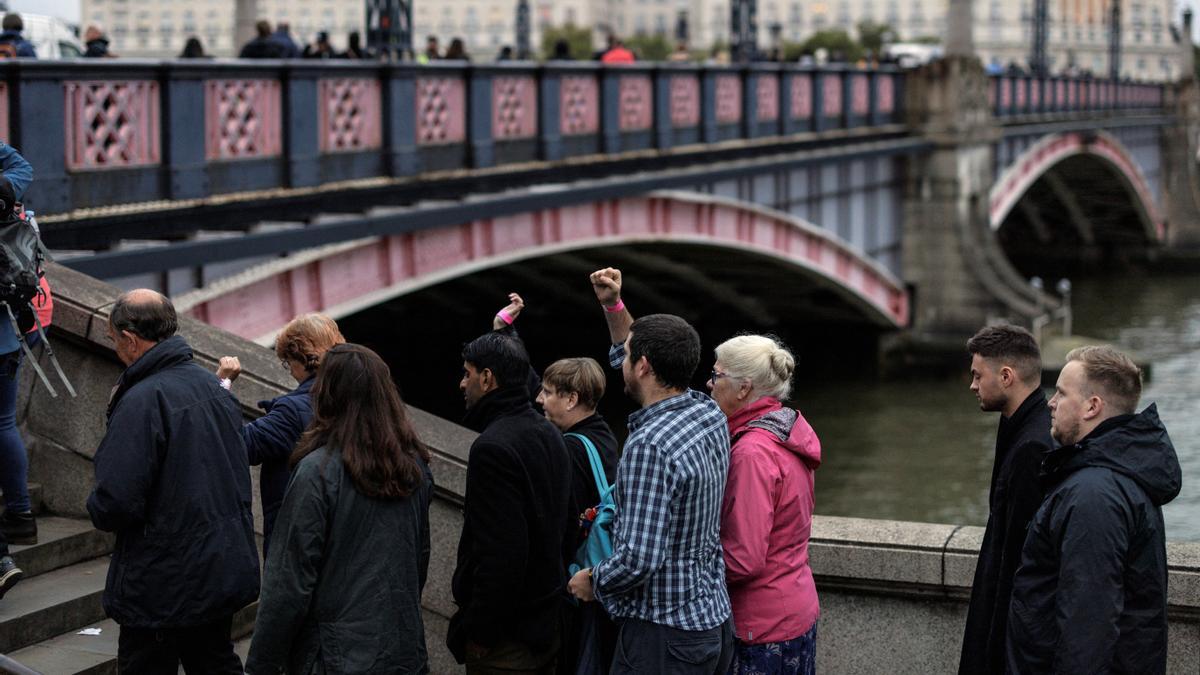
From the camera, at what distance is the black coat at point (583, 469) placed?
5277 millimetres

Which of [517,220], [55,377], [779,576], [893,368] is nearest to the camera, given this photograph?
[779,576]

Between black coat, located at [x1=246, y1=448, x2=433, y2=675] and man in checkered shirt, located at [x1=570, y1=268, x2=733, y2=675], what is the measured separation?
0.51 meters

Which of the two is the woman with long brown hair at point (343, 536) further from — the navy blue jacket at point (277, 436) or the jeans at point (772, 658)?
the jeans at point (772, 658)

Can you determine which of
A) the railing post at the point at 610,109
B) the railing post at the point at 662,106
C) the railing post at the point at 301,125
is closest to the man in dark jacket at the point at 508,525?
the railing post at the point at 301,125

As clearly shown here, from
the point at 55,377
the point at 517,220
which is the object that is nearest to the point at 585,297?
the point at 517,220

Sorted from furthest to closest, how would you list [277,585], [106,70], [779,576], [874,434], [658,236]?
[874,434]
[658,236]
[106,70]
[779,576]
[277,585]

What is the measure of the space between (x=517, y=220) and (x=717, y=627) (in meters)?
11.6

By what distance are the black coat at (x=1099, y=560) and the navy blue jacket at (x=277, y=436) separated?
2.16 metres

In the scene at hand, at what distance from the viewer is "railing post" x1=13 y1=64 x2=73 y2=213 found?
9.73 m

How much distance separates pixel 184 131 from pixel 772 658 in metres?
7.10

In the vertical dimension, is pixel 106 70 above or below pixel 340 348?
above

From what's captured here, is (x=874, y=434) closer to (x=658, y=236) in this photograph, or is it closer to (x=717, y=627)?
(x=658, y=236)

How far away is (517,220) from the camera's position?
1627 cm

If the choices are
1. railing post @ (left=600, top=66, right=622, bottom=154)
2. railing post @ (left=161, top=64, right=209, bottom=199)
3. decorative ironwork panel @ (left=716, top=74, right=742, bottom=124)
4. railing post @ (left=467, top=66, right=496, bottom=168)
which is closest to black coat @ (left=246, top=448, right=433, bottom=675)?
→ railing post @ (left=161, top=64, right=209, bottom=199)
